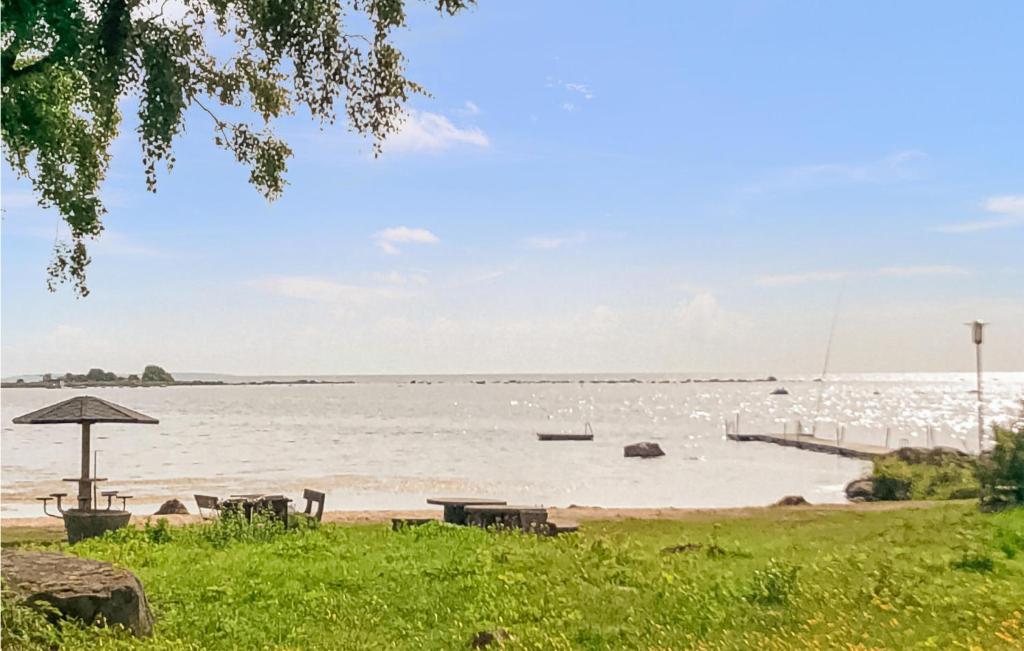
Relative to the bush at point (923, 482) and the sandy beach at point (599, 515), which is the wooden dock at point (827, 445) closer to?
the bush at point (923, 482)

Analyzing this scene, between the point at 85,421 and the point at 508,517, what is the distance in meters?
9.47

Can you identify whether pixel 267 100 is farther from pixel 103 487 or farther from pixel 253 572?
pixel 103 487

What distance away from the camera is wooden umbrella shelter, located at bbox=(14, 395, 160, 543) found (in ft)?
61.9

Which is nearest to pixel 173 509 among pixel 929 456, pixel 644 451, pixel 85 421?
pixel 85 421

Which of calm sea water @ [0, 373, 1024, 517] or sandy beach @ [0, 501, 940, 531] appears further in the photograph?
calm sea water @ [0, 373, 1024, 517]

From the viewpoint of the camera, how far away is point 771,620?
920 cm

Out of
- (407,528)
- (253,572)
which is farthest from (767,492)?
(253,572)

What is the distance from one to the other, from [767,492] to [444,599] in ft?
116

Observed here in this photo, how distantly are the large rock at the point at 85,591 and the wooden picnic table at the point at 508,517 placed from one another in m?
9.32

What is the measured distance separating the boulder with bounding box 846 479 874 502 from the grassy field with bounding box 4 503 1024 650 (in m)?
18.1

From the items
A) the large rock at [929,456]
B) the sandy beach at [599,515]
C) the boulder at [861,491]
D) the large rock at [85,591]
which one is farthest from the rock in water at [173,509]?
the large rock at [929,456]

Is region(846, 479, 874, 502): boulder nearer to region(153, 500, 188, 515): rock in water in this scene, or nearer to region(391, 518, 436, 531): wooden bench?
region(391, 518, 436, 531): wooden bench

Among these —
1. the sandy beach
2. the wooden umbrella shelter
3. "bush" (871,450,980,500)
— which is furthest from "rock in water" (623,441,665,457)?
the wooden umbrella shelter

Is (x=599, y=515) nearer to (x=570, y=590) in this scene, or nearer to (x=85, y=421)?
(x=85, y=421)
